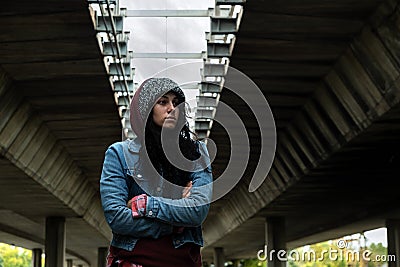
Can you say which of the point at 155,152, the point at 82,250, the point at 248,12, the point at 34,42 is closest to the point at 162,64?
the point at 34,42

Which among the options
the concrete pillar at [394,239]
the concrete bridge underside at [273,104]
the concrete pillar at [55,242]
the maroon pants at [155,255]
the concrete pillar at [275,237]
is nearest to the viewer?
the maroon pants at [155,255]

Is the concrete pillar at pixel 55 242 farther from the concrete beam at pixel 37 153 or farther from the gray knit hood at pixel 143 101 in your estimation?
the gray knit hood at pixel 143 101

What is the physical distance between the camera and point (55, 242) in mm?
46531

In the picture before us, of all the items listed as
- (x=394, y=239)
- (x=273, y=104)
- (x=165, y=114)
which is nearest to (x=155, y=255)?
(x=165, y=114)

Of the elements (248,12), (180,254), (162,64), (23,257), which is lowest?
(180,254)

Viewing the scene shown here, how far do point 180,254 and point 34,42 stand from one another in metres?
15.6

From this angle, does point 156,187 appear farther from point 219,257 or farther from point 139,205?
point 219,257

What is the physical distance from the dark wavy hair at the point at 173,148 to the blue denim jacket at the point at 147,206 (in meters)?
0.07

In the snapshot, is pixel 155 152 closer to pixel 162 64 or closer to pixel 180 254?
pixel 180 254

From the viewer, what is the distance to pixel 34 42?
20.4m

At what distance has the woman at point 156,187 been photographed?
5375 millimetres

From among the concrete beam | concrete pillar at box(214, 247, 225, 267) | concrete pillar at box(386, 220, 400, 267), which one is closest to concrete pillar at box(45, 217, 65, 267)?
the concrete beam

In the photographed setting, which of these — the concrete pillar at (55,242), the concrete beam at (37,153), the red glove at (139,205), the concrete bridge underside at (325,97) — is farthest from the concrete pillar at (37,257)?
the red glove at (139,205)

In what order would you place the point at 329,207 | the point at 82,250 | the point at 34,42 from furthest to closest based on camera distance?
1. the point at 82,250
2. the point at 329,207
3. the point at 34,42
